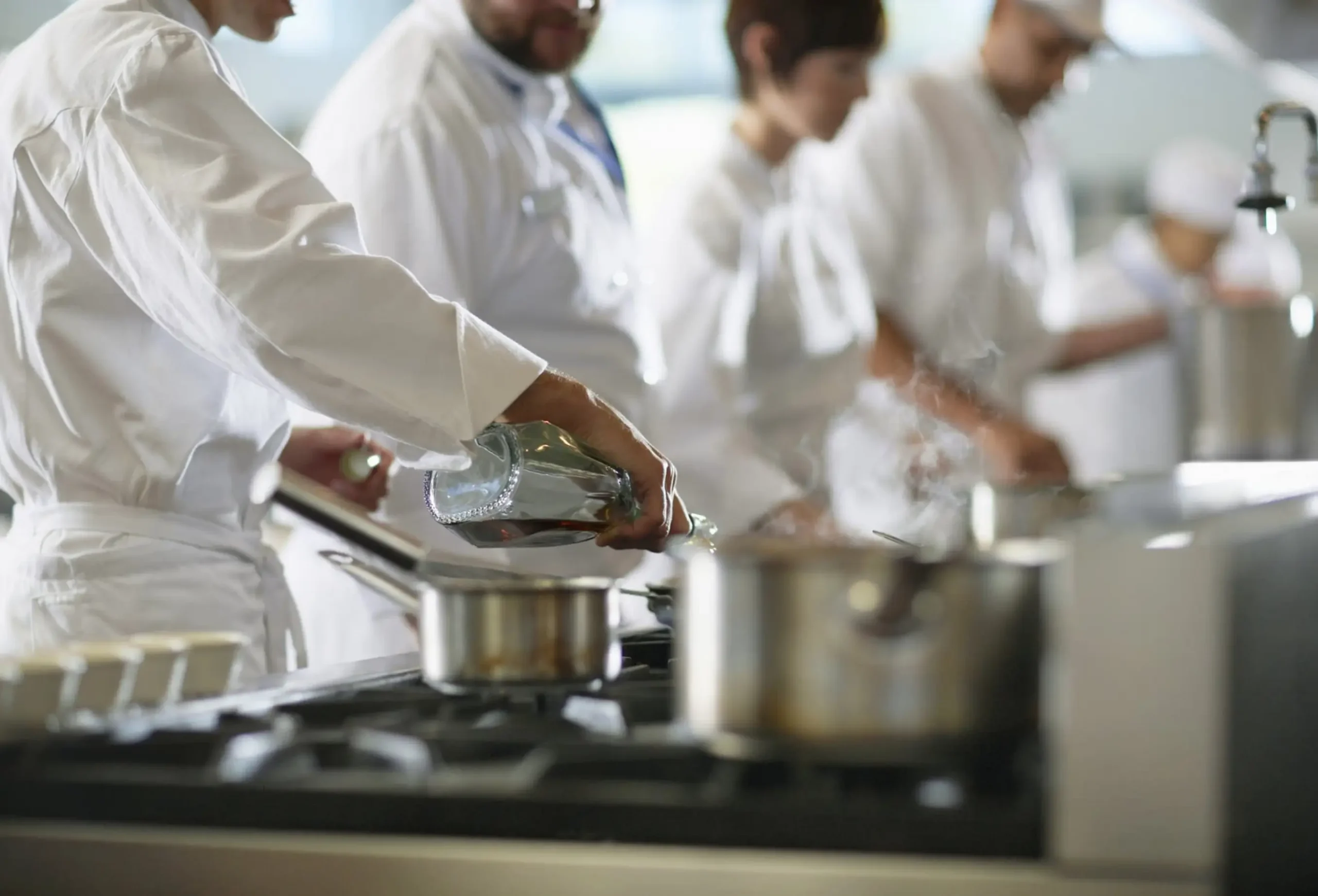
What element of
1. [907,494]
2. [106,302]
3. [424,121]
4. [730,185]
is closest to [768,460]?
[907,494]

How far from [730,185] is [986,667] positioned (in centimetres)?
188

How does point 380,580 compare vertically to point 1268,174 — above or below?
below

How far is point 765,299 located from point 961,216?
1.61 feet

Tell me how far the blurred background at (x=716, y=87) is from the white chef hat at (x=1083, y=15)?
10.7ft

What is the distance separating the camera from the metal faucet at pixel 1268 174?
1.81 meters

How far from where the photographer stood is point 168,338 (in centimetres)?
142

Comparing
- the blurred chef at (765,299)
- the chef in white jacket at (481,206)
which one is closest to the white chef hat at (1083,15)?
the blurred chef at (765,299)

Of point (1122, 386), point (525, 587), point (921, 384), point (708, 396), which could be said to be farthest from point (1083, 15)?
point (525, 587)

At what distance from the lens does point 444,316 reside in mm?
1188

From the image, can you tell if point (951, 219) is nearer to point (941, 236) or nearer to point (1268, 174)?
point (941, 236)

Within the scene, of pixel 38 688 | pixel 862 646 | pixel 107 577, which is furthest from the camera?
pixel 107 577

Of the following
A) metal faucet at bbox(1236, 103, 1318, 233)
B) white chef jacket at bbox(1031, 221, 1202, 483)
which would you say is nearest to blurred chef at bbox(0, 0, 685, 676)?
metal faucet at bbox(1236, 103, 1318, 233)

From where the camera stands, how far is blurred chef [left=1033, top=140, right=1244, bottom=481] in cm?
369

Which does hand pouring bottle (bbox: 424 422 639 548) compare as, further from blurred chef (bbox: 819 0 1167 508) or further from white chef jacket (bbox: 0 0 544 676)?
blurred chef (bbox: 819 0 1167 508)
